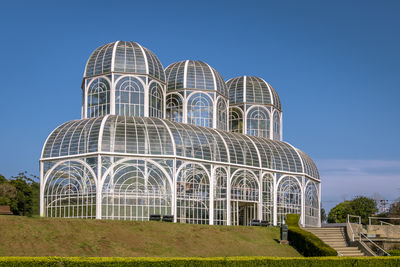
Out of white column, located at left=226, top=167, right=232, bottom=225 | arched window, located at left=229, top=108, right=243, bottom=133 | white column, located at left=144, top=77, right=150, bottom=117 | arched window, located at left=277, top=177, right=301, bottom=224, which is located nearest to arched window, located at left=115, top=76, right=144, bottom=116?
white column, located at left=144, top=77, right=150, bottom=117

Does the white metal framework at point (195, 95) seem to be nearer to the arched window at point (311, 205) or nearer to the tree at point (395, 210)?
the arched window at point (311, 205)

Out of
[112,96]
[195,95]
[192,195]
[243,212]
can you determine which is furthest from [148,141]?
[195,95]

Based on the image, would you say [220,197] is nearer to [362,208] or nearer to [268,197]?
[268,197]

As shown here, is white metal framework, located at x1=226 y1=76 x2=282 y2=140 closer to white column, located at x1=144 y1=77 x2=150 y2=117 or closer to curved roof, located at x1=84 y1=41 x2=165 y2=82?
curved roof, located at x1=84 y1=41 x2=165 y2=82

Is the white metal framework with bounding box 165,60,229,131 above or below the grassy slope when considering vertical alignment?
above

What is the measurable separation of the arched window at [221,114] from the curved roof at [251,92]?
4862mm

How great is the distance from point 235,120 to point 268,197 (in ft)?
47.2

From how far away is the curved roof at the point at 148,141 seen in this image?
49.4m

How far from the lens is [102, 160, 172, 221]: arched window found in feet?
158

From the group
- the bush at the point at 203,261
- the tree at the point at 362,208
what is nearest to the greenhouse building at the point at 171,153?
the bush at the point at 203,261

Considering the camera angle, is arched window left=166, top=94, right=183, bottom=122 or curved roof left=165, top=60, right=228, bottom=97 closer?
arched window left=166, top=94, right=183, bottom=122

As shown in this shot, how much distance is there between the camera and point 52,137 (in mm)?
51938

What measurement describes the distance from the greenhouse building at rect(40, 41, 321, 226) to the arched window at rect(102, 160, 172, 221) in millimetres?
85

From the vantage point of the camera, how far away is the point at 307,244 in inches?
1577
